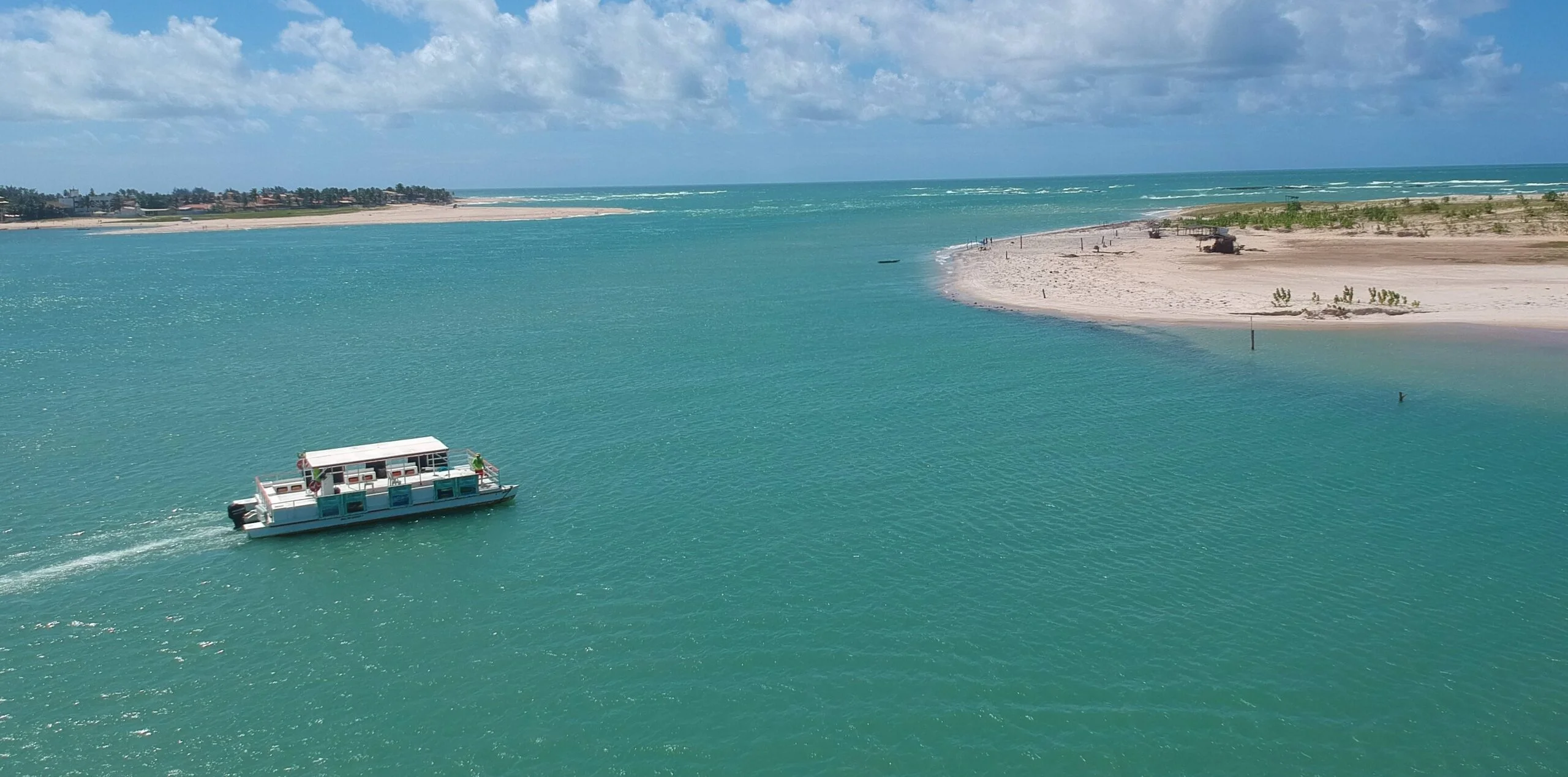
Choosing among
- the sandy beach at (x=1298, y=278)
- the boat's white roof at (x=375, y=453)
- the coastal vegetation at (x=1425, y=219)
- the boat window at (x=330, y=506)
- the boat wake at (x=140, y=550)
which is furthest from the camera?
the coastal vegetation at (x=1425, y=219)

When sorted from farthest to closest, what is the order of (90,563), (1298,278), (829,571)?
(1298,278), (90,563), (829,571)

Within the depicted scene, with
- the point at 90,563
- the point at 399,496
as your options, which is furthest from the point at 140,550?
the point at 399,496

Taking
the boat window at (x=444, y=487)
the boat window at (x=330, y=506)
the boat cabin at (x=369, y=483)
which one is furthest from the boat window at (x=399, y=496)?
the boat window at (x=330, y=506)

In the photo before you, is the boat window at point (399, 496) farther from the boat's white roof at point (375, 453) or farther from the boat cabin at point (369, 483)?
the boat's white roof at point (375, 453)

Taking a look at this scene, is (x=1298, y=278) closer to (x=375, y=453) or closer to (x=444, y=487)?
(x=444, y=487)

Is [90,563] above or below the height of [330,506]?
below

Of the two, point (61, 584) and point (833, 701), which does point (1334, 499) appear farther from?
point (61, 584)

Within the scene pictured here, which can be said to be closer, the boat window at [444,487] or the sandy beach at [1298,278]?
the boat window at [444,487]
